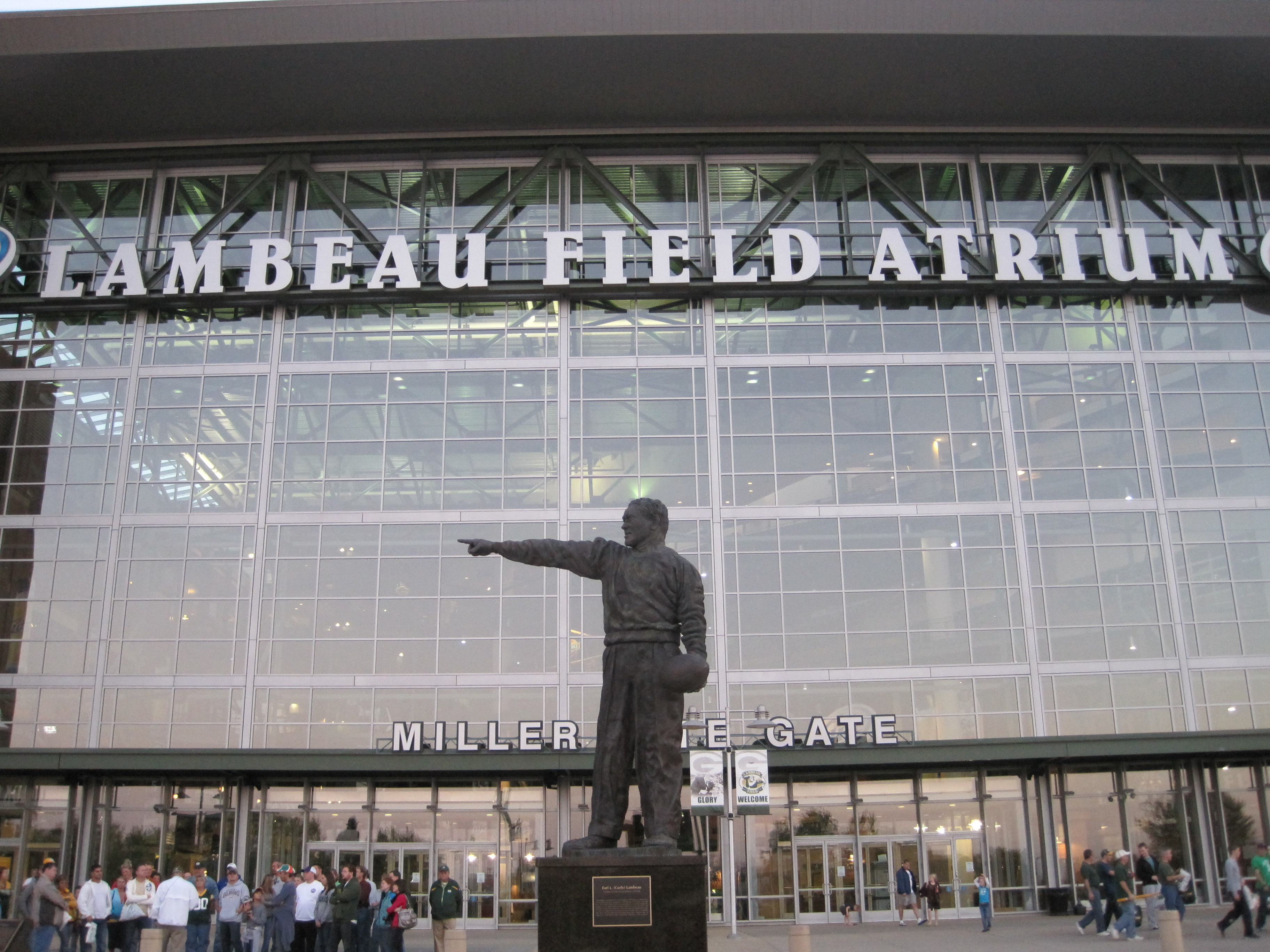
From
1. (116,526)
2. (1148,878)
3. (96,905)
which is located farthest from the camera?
(116,526)

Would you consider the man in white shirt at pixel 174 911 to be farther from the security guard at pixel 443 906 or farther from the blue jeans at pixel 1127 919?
the blue jeans at pixel 1127 919

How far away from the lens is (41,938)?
15.0m

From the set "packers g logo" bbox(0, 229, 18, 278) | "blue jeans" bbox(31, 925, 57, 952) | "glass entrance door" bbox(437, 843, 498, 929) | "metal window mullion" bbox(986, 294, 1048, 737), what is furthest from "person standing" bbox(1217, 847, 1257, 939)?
"packers g logo" bbox(0, 229, 18, 278)

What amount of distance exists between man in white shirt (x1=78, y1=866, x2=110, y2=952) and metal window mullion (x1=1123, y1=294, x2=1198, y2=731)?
25.1 m

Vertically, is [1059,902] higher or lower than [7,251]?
lower

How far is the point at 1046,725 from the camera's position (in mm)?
29516

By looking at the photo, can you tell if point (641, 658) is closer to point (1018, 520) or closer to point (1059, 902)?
point (1059, 902)

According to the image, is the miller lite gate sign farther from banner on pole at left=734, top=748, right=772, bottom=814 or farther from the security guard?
the security guard

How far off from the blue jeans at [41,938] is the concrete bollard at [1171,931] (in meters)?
13.8

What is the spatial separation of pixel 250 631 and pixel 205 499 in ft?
12.9

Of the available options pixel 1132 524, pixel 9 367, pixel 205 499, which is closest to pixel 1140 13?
pixel 1132 524

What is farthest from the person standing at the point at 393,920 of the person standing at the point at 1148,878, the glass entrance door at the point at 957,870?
the glass entrance door at the point at 957,870

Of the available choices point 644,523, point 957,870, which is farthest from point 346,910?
point 957,870

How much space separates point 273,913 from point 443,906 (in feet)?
9.92
